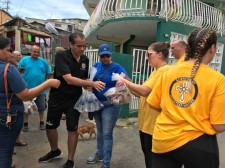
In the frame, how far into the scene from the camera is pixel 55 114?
4031mm

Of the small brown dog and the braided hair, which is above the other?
the braided hair

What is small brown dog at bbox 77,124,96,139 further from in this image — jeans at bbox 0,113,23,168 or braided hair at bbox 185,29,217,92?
braided hair at bbox 185,29,217,92

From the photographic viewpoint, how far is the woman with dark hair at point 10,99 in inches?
104

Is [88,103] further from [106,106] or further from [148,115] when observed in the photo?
[148,115]

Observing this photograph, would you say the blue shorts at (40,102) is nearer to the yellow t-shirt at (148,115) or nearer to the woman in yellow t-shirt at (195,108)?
the yellow t-shirt at (148,115)

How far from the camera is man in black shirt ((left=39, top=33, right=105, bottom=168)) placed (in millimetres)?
3770

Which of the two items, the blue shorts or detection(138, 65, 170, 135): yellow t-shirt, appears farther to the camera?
the blue shorts

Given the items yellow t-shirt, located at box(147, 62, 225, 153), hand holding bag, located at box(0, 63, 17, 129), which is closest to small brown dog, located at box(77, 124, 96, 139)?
hand holding bag, located at box(0, 63, 17, 129)

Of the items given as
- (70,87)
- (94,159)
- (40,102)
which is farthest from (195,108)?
(40,102)

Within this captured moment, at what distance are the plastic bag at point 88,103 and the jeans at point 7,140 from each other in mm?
1152

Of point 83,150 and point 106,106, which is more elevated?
point 106,106

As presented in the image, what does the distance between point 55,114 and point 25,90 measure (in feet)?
4.62

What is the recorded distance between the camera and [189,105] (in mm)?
1894

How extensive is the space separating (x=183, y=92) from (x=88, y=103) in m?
2.14
